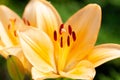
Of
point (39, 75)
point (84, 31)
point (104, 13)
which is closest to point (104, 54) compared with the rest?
point (84, 31)

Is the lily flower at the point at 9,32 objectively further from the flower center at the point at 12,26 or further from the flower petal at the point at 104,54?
the flower petal at the point at 104,54

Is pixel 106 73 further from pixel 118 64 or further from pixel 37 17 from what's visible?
pixel 37 17

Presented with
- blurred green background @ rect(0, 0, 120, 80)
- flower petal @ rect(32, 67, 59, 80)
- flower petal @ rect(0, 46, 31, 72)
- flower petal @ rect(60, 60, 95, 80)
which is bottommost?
blurred green background @ rect(0, 0, 120, 80)

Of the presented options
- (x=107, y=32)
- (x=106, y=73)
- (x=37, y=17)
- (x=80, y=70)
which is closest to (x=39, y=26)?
(x=37, y=17)

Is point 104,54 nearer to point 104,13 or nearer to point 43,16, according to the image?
point 43,16

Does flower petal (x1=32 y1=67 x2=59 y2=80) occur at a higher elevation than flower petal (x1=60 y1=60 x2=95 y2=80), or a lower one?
higher

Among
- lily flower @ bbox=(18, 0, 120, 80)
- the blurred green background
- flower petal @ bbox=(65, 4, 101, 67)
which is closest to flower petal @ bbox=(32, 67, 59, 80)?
lily flower @ bbox=(18, 0, 120, 80)

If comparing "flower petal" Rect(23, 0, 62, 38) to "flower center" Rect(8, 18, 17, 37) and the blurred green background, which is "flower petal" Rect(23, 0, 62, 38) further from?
the blurred green background
